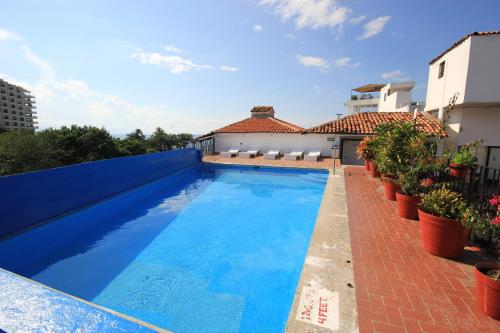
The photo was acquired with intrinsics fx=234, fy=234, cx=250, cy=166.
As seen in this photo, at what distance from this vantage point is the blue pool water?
13.8 feet

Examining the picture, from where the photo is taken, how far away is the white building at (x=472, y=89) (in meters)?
9.48

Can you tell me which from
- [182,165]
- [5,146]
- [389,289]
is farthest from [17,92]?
[389,289]

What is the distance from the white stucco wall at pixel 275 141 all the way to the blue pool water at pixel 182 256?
7.84 m

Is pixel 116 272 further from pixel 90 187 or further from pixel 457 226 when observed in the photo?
pixel 457 226

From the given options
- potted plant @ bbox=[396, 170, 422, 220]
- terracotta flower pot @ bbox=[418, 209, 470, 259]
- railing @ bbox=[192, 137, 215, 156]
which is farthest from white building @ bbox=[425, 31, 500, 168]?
railing @ bbox=[192, 137, 215, 156]

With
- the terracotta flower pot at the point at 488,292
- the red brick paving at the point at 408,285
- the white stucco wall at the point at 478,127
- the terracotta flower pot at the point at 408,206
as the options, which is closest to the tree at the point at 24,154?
the red brick paving at the point at 408,285

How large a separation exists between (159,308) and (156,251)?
6.89 feet

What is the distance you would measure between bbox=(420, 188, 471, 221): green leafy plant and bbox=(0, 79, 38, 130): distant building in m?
129

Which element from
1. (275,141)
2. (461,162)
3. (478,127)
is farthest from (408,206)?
(275,141)

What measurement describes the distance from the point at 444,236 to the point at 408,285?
120 cm

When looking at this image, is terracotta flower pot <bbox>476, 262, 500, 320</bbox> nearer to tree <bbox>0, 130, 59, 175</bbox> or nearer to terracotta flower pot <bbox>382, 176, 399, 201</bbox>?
terracotta flower pot <bbox>382, 176, 399, 201</bbox>

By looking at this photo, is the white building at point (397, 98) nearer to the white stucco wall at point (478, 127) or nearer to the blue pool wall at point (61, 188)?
the white stucco wall at point (478, 127)

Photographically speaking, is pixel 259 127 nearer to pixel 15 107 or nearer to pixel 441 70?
pixel 441 70

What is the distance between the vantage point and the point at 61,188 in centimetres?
764
